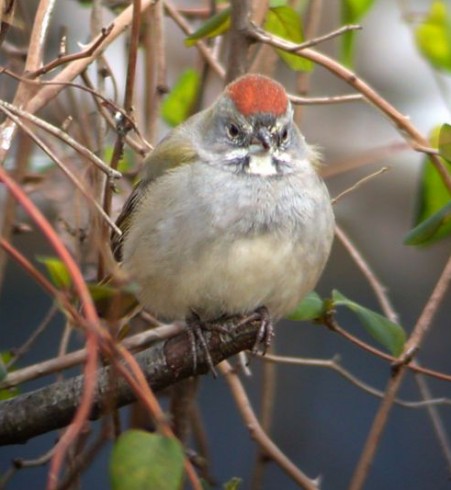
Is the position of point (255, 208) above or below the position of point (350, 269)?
above

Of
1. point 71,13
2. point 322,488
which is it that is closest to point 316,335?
point 322,488

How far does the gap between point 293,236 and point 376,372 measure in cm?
268

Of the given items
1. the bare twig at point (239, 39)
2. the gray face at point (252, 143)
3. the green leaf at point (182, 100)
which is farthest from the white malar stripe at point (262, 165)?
the green leaf at point (182, 100)

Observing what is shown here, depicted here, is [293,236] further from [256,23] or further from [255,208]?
[256,23]

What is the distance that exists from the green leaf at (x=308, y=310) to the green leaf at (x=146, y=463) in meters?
1.14

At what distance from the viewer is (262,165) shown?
3.20 meters

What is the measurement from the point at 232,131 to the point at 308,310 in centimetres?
57

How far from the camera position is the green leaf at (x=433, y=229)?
9.02 ft

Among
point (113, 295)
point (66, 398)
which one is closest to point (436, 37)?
point (66, 398)

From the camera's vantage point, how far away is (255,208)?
3064mm

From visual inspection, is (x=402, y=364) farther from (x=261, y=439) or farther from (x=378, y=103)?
(x=378, y=103)

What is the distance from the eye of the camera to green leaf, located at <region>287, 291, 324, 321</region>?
2961 mm

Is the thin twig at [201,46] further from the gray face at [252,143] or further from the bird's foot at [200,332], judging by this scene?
the bird's foot at [200,332]

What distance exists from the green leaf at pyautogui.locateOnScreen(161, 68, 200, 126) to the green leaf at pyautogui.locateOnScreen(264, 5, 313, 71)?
0.43 meters
